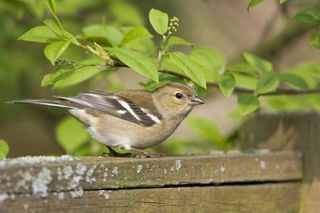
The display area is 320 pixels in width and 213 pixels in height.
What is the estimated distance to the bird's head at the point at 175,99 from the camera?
467 centimetres

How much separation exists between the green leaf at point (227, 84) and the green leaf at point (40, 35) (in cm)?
90

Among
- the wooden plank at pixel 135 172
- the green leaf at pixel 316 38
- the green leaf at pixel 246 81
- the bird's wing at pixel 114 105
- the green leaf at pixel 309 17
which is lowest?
the wooden plank at pixel 135 172

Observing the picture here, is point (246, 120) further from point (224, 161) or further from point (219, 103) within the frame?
point (219, 103)

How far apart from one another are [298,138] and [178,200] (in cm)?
106

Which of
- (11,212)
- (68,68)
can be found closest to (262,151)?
(68,68)

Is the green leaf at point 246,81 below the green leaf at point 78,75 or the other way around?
the other way around

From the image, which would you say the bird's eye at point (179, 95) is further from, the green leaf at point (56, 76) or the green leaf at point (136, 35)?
the green leaf at point (56, 76)

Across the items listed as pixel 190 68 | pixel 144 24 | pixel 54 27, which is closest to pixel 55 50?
pixel 54 27

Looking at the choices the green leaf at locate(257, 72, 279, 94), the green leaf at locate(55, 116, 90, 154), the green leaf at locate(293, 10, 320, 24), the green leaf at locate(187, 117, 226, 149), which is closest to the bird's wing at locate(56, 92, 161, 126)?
the green leaf at locate(55, 116, 90, 154)

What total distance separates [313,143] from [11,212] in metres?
1.88

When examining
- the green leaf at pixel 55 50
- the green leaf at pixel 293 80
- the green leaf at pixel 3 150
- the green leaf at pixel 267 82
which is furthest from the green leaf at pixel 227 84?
the green leaf at pixel 3 150

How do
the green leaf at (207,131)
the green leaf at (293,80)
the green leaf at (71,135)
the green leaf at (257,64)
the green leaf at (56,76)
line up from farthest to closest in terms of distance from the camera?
the green leaf at (207,131) → the green leaf at (71,135) → the green leaf at (257,64) → the green leaf at (293,80) → the green leaf at (56,76)

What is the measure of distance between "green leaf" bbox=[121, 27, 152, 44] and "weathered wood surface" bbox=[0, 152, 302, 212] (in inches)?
31.9

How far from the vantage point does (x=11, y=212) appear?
2574mm
